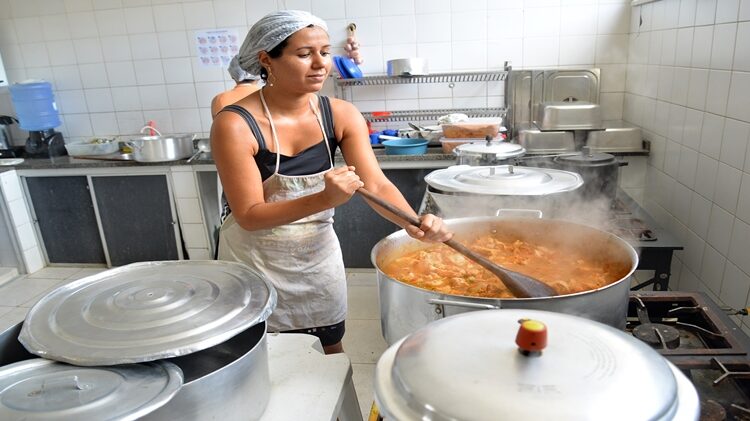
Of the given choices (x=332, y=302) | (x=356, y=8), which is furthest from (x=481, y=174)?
(x=356, y=8)

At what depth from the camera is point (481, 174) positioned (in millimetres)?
1834

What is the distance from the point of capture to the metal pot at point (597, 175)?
7.49 ft

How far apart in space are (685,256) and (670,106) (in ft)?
2.56

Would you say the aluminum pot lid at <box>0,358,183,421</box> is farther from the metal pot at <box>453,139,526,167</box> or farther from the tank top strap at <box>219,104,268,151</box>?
the metal pot at <box>453,139,526,167</box>

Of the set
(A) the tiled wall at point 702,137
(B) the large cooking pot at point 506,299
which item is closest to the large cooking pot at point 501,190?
(B) the large cooking pot at point 506,299

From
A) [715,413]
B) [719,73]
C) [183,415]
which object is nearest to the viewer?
[183,415]

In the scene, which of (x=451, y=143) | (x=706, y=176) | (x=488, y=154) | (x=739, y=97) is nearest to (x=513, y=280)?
(x=488, y=154)

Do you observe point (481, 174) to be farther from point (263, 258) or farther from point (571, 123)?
point (571, 123)

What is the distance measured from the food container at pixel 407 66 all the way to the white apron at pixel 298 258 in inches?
75.6

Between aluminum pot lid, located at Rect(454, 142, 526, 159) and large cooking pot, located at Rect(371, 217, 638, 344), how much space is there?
0.69 m

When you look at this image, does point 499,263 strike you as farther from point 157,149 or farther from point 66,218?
point 66,218

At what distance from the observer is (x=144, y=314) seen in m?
0.79

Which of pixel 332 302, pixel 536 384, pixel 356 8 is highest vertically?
pixel 356 8

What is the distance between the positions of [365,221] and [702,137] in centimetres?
207
